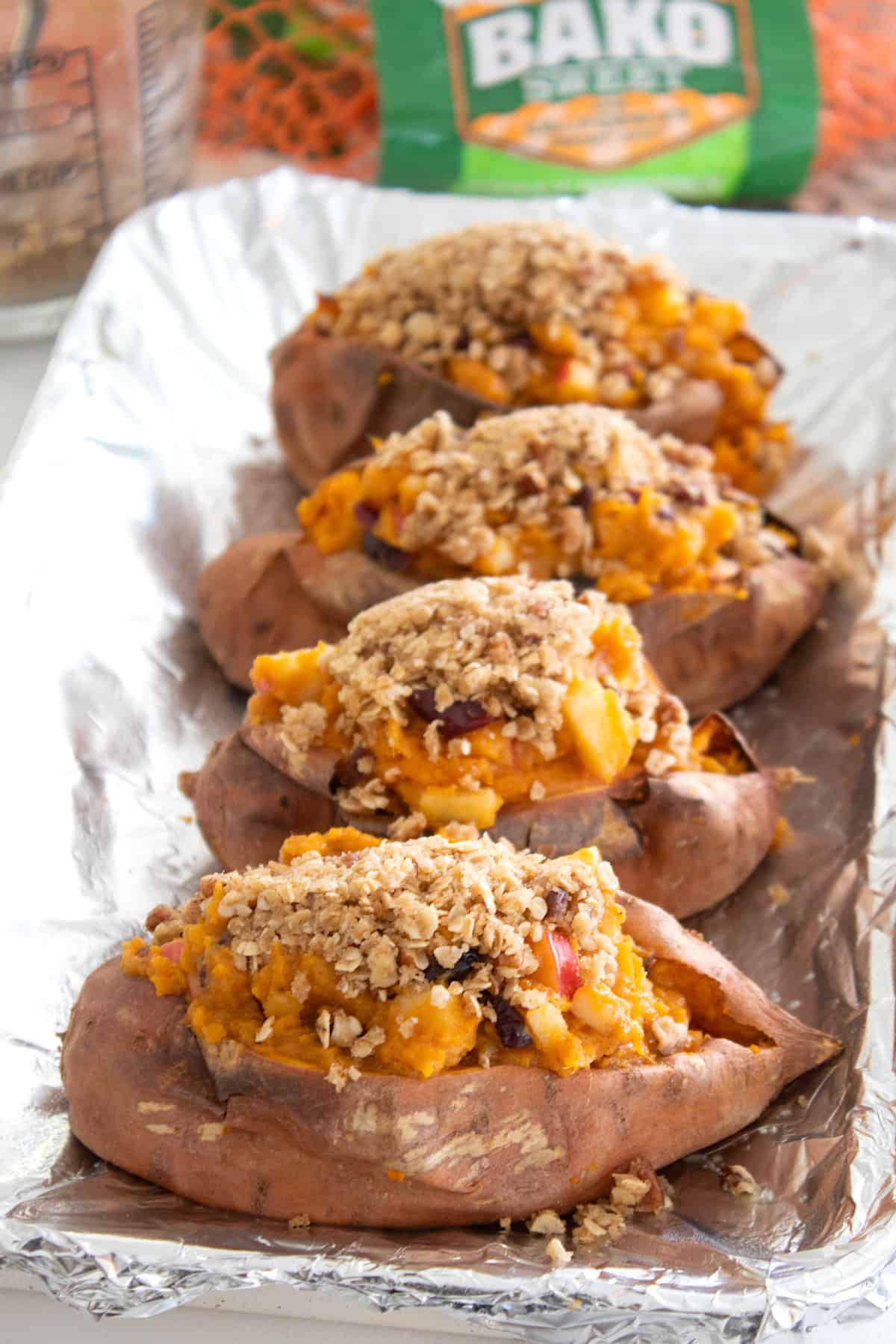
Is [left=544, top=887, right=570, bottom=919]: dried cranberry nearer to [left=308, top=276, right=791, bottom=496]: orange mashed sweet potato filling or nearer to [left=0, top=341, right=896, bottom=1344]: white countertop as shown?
[left=0, top=341, right=896, bottom=1344]: white countertop

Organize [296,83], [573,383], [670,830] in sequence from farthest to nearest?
[296,83] → [573,383] → [670,830]

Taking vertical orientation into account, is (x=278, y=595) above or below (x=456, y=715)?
below

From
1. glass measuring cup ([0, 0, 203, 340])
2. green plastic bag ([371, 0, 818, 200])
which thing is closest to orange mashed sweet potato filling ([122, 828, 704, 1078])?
glass measuring cup ([0, 0, 203, 340])

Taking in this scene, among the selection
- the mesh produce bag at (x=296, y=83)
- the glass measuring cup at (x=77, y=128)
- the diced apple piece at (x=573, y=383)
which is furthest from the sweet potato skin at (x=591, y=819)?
the mesh produce bag at (x=296, y=83)

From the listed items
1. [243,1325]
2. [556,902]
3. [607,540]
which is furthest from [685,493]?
[243,1325]

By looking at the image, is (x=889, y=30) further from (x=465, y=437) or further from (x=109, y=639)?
(x=109, y=639)

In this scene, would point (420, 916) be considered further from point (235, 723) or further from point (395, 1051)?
point (235, 723)

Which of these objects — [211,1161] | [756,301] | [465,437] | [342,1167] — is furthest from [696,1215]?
[756,301]
